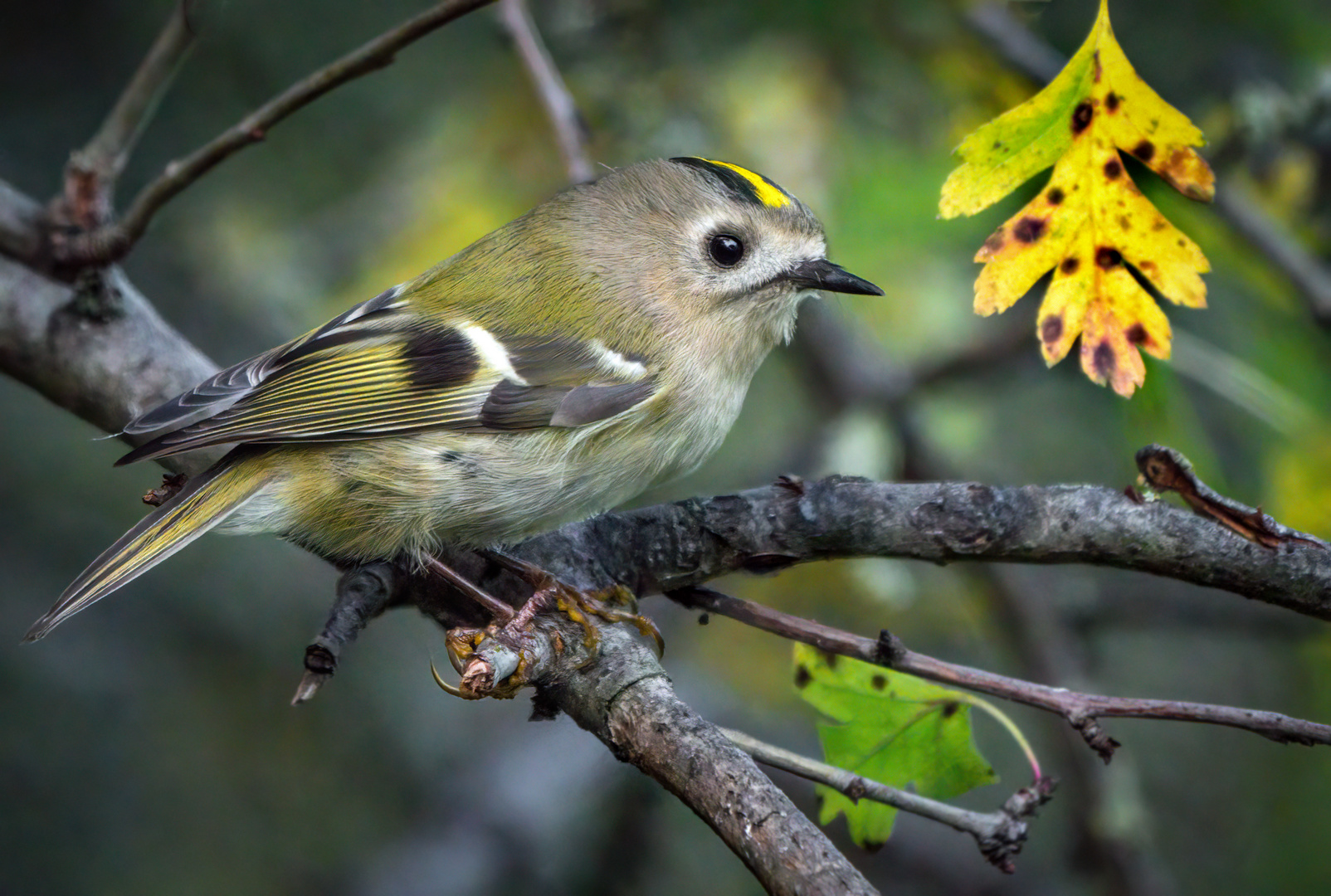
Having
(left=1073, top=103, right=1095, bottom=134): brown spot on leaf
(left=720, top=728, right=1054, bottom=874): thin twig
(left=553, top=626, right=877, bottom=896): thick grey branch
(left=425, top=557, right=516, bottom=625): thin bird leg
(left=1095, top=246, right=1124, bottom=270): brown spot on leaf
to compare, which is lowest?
(left=553, top=626, right=877, bottom=896): thick grey branch

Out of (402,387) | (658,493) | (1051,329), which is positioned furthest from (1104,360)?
(658,493)

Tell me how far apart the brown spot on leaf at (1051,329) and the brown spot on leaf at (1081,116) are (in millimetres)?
209

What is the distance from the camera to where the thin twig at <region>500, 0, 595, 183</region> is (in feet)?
6.37

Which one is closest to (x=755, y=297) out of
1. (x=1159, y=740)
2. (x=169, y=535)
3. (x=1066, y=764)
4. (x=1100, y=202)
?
(x=1100, y=202)

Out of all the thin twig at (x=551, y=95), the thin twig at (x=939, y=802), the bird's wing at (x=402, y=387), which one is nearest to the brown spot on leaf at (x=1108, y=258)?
the thin twig at (x=939, y=802)

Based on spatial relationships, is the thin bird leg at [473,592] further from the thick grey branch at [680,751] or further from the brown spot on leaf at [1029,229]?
the brown spot on leaf at [1029,229]

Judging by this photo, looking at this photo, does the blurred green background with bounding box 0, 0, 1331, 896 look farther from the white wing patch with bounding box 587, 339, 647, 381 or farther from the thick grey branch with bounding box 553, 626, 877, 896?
the thick grey branch with bounding box 553, 626, 877, 896

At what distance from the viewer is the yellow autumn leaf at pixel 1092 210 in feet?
3.81

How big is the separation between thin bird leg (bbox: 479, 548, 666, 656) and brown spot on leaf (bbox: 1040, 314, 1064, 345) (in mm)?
598

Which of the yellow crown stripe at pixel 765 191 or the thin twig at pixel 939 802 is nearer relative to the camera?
the thin twig at pixel 939 802

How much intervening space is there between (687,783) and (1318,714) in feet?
6.14

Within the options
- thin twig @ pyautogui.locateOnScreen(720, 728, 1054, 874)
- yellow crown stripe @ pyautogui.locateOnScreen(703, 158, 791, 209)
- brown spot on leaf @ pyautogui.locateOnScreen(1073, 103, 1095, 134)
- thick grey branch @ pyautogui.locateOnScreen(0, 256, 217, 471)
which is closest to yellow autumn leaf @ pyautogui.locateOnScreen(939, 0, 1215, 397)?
brown spot on leaf @ pyautogui.locateOnScreen(1073, 103, 1095, 134)

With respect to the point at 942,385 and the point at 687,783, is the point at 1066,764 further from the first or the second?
the point at 687,783

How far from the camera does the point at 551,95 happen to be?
1966mm
